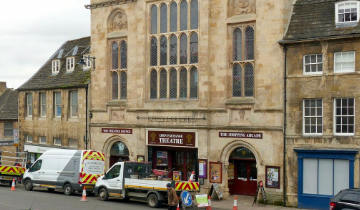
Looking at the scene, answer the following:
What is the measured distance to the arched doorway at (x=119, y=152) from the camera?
35.2m

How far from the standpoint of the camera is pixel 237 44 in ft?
99.1

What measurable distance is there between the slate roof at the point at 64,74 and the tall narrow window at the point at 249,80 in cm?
1323

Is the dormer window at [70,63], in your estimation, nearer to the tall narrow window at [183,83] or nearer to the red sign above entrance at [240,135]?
the tall narrow window at [183,83]

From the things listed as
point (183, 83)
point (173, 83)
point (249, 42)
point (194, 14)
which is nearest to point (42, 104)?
point (173, 83)

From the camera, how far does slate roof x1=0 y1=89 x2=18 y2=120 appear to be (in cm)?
4916

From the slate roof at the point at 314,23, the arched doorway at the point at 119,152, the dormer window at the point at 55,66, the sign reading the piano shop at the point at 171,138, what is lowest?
the arched doorway at the point at 119,152

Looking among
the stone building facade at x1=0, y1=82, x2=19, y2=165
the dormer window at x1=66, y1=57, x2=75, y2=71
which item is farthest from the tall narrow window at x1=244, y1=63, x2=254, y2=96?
the stone building facade at x1=0, y1=82, x2=19, y2=165

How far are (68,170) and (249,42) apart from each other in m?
13.0

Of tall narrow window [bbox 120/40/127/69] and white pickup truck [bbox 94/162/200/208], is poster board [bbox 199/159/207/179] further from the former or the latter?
tall narrow window [bbox 120/40/127/69]

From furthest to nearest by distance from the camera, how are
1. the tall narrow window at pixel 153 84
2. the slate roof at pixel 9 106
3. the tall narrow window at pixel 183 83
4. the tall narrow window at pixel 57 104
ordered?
the slate roof at pixel 9 106 → the tall narrow window at pixel 57 104 → the tall narrow window at pixel 153 84 → the tall narrow window at pixel 183 83

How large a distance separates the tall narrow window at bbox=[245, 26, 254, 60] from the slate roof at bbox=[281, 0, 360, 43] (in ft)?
7.29

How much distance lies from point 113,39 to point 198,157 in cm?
1058

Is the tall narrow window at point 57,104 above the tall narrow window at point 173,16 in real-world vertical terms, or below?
below

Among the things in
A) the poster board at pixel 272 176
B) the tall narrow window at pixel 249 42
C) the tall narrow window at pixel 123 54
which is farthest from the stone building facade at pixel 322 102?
the tall narrow window at pixel 123 54
